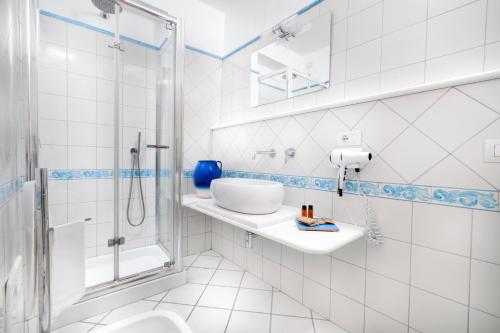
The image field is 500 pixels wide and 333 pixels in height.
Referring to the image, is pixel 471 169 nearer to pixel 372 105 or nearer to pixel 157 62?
pixel 372 105

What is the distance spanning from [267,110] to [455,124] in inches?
47.6

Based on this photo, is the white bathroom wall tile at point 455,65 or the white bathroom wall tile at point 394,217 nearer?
the white bathroom wall tile at point 455,65

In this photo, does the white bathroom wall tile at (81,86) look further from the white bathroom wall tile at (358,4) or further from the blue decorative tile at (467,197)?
the blue decorative tile at (467,197)

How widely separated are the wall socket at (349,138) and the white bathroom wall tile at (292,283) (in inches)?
36.5

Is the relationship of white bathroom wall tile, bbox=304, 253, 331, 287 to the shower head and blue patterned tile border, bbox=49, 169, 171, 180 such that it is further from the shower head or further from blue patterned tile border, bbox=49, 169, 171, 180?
the shower head

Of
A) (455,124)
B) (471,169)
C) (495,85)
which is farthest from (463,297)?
(495,85)

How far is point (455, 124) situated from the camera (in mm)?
917

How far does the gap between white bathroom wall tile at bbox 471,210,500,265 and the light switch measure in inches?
8.1

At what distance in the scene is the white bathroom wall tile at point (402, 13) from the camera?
1.04 metres

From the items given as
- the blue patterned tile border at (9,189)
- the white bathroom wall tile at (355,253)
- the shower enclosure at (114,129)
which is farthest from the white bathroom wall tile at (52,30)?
the white bathroom wall tile at (355,253)

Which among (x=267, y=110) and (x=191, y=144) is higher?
(x=267, y=110)

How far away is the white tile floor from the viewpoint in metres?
1.25

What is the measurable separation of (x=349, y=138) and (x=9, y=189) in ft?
4.32

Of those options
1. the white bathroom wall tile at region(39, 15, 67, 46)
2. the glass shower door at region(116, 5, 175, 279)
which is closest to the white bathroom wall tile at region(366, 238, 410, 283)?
the glass shower door at region(116, 5, 175, 279)
